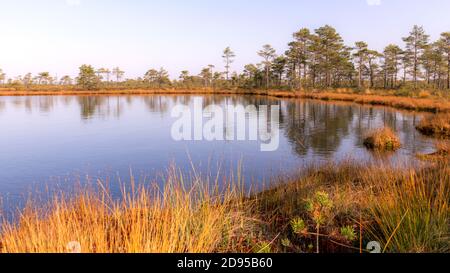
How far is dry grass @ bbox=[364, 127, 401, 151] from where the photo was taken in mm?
12039

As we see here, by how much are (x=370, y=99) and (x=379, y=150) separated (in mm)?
22931

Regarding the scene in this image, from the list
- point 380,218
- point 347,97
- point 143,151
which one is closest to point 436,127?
point 143,151

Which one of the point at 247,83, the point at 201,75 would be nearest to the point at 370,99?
the point at 247,83

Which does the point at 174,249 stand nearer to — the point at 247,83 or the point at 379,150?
the point at 379,150

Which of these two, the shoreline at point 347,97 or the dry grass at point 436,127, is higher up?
the shoreline at point 347,97

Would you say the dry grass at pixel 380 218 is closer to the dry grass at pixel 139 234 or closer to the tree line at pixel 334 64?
the dry grass at pixel 139 234

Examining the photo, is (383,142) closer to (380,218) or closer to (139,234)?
(380,218)

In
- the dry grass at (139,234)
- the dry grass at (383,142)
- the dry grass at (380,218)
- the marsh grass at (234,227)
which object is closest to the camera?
the dry grass at (139,234)

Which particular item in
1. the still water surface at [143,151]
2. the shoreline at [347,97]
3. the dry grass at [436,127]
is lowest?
the still water surface at [143,151]

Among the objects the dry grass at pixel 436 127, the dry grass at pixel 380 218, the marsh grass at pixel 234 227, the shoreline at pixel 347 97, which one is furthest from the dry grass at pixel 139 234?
the shoreline at pixel 347 97

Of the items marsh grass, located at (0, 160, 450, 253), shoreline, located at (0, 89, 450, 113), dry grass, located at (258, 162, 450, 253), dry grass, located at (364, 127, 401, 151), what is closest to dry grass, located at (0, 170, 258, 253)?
marsh grass, located at (0, 160, 450, 253)

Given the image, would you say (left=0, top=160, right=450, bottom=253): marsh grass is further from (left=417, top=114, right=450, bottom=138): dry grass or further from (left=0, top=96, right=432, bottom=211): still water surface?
(left=417, top=114, right=450, bottom=138): dry grass

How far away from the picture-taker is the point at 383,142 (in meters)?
12.2

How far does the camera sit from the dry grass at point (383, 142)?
12039 millimetres
